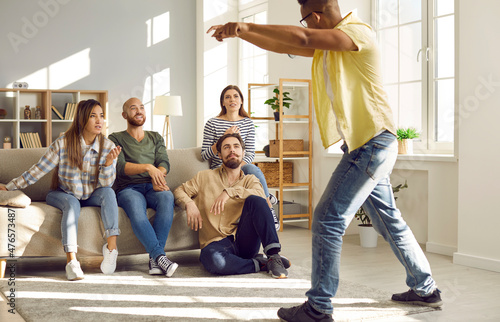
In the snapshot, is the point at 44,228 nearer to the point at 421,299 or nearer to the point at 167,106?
the point at 421,299

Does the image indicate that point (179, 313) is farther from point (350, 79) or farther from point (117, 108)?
point (117, 108)

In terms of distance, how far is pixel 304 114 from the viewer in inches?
231

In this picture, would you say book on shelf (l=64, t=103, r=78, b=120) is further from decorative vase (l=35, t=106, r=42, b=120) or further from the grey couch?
the grey couch

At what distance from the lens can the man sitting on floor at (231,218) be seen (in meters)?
3.48

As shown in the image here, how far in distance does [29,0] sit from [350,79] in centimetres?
590

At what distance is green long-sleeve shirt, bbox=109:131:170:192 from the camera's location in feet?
12.7

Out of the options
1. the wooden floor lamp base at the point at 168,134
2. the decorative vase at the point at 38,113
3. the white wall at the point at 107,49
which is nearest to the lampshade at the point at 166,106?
the wooden floor lamp base at the point at 168,134

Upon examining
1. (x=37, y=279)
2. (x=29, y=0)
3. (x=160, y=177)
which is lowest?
(x=37, y=279)

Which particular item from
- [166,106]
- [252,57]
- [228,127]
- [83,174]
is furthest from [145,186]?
[252,57]

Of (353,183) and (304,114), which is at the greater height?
(304,114)

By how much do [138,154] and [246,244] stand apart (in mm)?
970

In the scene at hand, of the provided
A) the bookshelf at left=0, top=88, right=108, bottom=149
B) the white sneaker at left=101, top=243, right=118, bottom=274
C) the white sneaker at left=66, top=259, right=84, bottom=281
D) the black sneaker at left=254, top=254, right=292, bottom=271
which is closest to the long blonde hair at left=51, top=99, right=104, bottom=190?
the white sneaker at left=101, top=243, right=118, bottom=274

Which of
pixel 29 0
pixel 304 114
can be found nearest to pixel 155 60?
pixel 29 0

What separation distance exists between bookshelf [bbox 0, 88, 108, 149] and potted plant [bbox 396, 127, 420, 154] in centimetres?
386
